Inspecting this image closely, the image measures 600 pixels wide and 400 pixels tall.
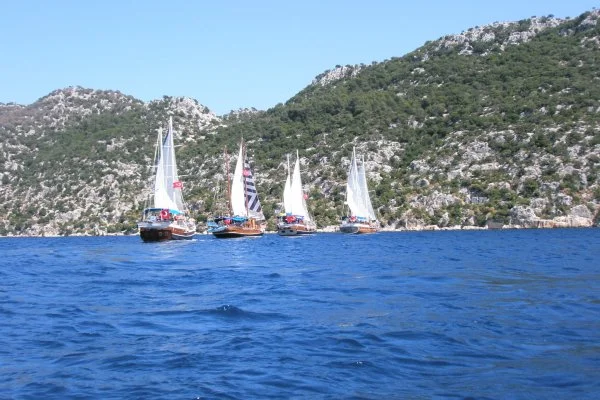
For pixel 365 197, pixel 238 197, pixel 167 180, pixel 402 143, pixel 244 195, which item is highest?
pixel 402 143

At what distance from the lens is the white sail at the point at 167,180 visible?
57.5 m

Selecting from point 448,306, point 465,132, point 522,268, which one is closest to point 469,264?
point 522,268

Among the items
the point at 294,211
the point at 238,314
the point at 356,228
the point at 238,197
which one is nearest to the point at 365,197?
the point at 356,228

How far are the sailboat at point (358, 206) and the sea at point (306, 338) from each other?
55.6 m

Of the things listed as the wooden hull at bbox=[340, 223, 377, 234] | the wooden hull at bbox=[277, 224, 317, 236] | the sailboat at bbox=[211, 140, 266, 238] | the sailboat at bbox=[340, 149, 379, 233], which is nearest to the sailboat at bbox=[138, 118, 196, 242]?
the sailboat at bbox=[211, 140, 266, 238]

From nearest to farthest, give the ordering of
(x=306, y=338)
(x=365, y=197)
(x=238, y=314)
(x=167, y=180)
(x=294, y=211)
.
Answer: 1. (x=306, y=338)
2. (x=238, y=314)
3. (x=167, y=180)
4. (x=294, y=211)
5. (x=365, y=197)

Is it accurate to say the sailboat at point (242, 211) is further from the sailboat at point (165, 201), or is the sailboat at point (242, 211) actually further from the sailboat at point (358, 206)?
the sailboat at point (358, 206)

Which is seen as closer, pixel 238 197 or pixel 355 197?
pixel 238 197

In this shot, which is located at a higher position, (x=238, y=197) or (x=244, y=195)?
(x=244, y=195)

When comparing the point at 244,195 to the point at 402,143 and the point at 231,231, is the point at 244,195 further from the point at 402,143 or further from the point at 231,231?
the point at 402,143

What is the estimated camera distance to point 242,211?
73.1m

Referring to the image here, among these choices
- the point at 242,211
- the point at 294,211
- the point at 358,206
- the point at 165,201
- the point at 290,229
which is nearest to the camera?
the point at 165,201

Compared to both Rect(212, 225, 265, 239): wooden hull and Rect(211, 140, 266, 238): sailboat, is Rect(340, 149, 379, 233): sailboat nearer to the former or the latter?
Rect(211, 140, 266, 238): sailboat

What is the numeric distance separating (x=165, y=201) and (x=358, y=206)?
93.7 feet
